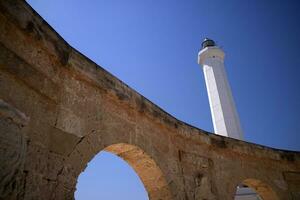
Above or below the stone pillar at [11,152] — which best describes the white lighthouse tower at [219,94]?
above

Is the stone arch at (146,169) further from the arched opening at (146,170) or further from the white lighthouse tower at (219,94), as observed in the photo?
the white lighthouse tower at (219,94)

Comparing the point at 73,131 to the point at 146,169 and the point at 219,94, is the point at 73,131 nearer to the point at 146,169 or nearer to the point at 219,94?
→ the point at 146,169

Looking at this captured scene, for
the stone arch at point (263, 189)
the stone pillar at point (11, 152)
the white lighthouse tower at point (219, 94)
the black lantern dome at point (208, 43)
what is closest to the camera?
the stone pillar at point (11, 152)

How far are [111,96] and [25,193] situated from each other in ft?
5.62

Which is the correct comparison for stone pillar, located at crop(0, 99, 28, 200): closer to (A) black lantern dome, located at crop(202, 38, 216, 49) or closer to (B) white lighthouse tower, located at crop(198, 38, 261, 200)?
(B) white lighthouse tower, located at crop(198, 38, 261, 200)

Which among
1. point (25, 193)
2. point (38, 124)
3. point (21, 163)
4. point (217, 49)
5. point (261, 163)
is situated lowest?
point (25, 193)

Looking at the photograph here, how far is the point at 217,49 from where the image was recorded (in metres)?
19.2

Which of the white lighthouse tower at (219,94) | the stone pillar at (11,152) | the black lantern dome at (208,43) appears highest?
the black lantern dome at (208,43)

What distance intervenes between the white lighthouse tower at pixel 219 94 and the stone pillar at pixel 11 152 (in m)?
14.1

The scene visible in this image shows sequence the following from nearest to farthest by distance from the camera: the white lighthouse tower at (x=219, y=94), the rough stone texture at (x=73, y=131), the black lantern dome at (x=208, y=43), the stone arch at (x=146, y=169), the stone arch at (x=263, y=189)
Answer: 1. the rough stone texture at (x=73, y=131)
2. the stone arch at (x=146, y=169)
3. the stone arch at (x=263, y=189)
4. the white lighthouse tower at (x=219, y=94)
5. the black lantern dome at (x=208, y=43)

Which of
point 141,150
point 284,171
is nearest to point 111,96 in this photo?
point 141,150

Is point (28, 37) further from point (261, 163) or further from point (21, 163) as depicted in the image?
point (261, 163)

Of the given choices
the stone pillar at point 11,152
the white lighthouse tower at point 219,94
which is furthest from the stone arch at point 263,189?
the white lighthouse tower at point 219,94

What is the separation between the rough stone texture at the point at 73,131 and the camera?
2402mm
